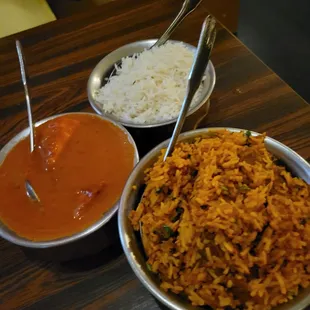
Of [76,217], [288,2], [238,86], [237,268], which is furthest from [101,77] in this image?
[288,2]

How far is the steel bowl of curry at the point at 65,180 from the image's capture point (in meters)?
0.93

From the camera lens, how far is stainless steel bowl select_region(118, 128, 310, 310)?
747mm

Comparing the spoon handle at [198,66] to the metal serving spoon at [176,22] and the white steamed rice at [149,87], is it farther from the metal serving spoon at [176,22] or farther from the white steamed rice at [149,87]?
the metal serving spoon at [176,22]

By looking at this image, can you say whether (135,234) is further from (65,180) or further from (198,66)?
(198,66)

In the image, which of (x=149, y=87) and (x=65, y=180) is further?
(x=149, y=87)

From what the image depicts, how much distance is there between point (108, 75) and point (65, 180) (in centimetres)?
58

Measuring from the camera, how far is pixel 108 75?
1.46 m

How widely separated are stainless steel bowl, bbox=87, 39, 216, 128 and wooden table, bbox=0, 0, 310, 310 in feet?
0.43

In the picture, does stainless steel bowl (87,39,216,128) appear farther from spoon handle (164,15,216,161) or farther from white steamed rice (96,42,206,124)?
spoon handle (164,15,216,161)

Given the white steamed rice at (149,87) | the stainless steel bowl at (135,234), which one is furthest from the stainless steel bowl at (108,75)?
the stainless steel bowl at (135,234)

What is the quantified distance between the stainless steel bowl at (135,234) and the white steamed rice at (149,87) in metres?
0.30

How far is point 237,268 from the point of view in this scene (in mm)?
718

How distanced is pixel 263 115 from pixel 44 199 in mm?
804

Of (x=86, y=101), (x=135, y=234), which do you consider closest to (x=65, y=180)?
(x=135, y=234)
